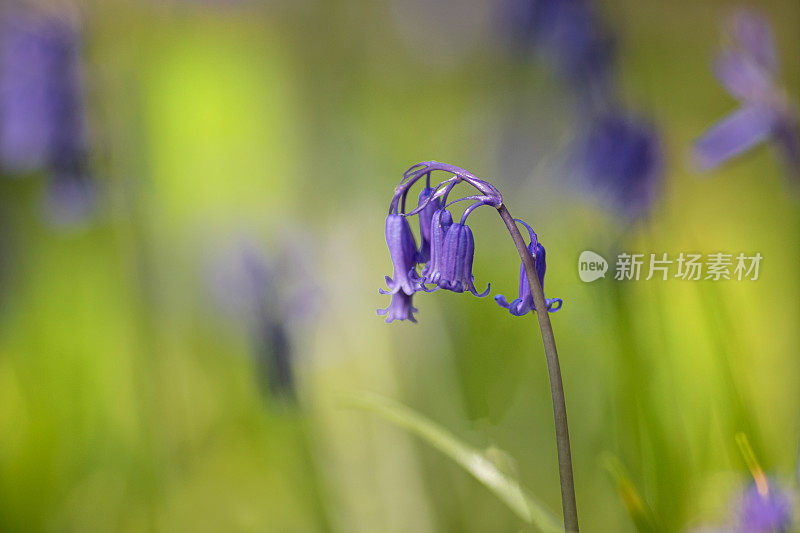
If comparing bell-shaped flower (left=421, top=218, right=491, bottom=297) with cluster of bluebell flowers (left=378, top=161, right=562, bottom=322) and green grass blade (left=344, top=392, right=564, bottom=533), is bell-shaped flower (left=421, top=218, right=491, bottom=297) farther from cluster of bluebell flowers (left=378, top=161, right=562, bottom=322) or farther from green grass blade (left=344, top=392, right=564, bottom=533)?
green grass blade (left=344, top=392, right=564, bottom=533)

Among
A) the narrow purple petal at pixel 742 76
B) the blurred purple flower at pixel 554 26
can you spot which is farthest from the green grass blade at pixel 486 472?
the narrow purple petal at pixel 742 76

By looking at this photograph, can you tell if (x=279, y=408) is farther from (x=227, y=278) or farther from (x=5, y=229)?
(x=5, y=229)

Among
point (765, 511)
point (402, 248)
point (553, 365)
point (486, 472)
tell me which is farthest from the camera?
point (765, 511)

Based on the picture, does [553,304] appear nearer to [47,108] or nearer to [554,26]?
[554,26]

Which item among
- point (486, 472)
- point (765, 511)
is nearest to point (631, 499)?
point (486, 472)

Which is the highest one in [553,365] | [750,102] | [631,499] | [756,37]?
[756,37]

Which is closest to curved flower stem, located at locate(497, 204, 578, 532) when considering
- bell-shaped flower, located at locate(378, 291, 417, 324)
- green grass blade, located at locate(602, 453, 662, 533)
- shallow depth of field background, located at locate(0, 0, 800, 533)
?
bell-shaped flower, located at locate(378, 291, 417, 324)
